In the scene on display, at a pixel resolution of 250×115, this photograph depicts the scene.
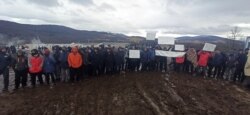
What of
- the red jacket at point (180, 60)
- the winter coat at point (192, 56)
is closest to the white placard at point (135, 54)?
the red jacket at point (180, 60)

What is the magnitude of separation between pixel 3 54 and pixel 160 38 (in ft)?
42.7

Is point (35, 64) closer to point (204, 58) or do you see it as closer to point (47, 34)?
point (204, 58)

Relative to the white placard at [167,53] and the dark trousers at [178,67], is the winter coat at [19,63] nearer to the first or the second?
the white placard at [167,53]

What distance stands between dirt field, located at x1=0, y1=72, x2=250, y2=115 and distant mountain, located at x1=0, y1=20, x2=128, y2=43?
80.3m

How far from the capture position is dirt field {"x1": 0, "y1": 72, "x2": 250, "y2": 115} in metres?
9.65

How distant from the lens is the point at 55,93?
1227cm

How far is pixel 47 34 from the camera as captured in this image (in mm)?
117000

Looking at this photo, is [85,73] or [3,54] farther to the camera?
[85,73]

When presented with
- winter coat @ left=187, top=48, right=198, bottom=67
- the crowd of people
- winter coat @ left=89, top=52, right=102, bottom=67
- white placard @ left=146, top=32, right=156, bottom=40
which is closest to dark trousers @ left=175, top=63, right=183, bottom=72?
the crowd of people

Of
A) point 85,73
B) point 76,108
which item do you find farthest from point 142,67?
point 76,108

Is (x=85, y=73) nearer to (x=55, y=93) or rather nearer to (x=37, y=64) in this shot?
(x=37, y=64)

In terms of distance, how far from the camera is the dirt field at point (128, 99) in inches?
380

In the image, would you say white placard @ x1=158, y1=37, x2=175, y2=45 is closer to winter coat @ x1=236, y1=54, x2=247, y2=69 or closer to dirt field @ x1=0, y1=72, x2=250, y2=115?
winter coat @ x1=236, y1=54, x2=247, y2=69

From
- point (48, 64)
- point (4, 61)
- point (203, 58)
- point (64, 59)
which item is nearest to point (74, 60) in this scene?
point (64, 59)
